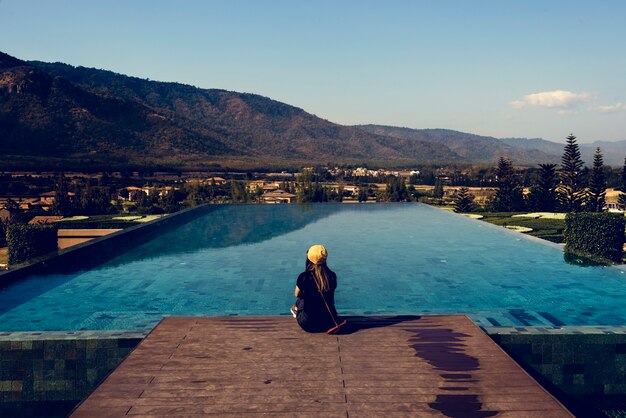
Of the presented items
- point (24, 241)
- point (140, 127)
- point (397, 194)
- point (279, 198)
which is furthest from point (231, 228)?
point (140, 127)

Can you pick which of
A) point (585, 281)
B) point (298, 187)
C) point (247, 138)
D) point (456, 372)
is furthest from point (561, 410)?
point (247, 138)

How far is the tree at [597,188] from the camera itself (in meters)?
31.4

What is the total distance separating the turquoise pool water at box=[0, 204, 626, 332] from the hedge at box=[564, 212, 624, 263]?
856mm

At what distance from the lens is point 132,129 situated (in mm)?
89750

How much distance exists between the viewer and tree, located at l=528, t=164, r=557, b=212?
3269 centimetres

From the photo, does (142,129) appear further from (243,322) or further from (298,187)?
(243,322)

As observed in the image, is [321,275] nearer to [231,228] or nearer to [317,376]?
[317,376]

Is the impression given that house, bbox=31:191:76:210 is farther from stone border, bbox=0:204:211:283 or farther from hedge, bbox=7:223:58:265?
hedge, bbox=7:223:58:265

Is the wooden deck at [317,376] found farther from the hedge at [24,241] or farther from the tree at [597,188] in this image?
the tree at [597,188]

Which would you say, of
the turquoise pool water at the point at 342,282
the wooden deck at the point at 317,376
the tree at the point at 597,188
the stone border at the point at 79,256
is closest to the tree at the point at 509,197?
the tree at the point at 597,188

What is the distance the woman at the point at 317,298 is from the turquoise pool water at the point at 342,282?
3.11 metres

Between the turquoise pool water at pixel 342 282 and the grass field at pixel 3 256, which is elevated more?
the turquoise pool water at pixel 342 282

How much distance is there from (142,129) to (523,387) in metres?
93.2

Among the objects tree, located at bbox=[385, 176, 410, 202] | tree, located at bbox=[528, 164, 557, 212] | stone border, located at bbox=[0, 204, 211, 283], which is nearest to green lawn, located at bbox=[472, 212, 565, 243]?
tree, located at bbox=[528, 164, 557, 212]
